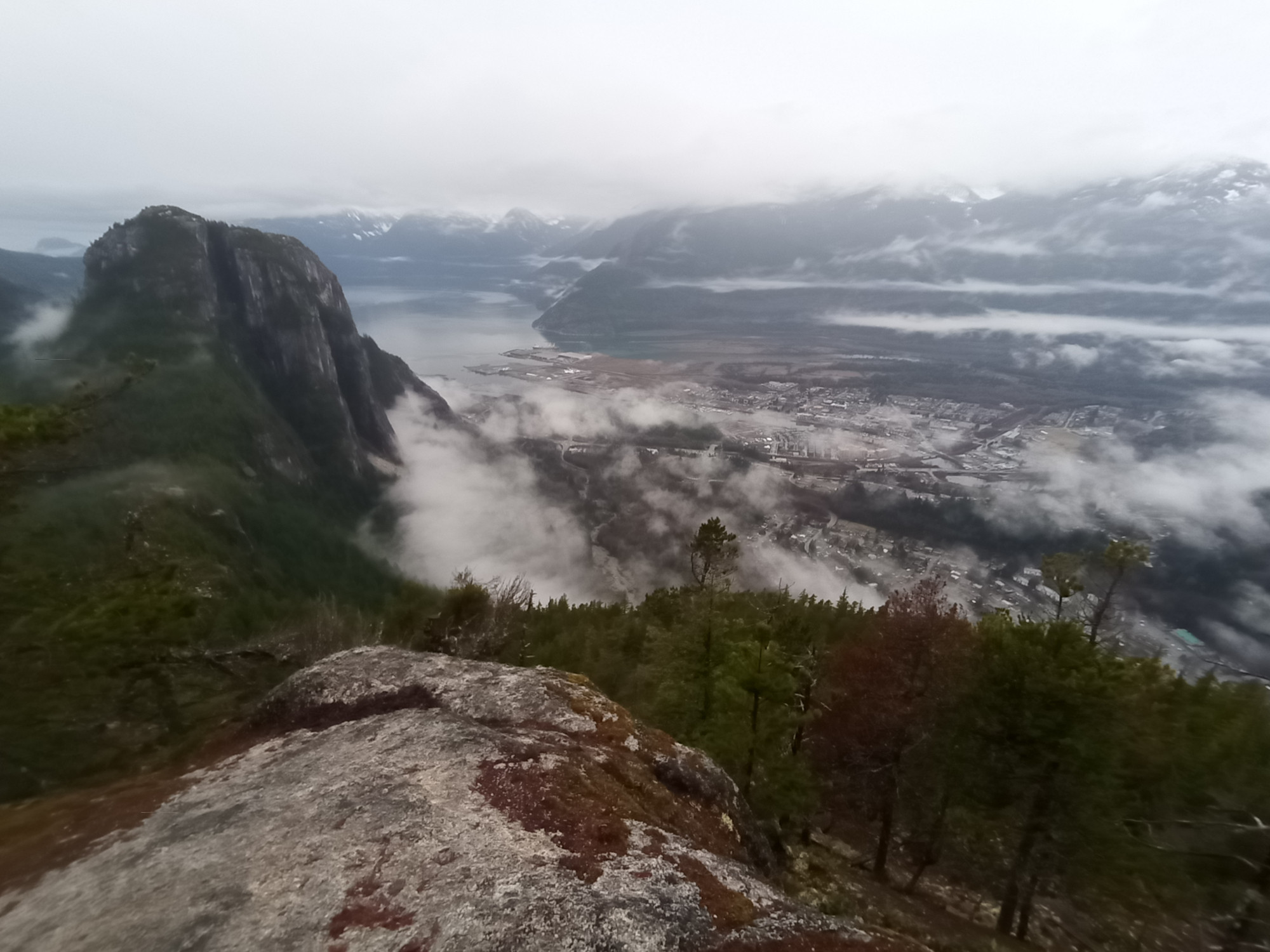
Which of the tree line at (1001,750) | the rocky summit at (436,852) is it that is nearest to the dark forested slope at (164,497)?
the rocky summit at (436,852)

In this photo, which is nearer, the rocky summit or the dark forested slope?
the rocky summit

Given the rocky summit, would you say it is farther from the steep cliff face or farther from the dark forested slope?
the steep cliff face

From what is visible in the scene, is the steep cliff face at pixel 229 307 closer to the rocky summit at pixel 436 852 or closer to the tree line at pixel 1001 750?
the tree line at pixel 1001 750

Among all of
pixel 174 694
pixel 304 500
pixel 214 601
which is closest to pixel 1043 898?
pixel 174 694

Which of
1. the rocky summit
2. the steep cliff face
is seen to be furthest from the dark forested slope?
the rocky summit

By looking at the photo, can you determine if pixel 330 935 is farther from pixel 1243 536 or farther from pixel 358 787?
pixel 1243 536

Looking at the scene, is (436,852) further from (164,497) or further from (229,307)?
(229,307)
